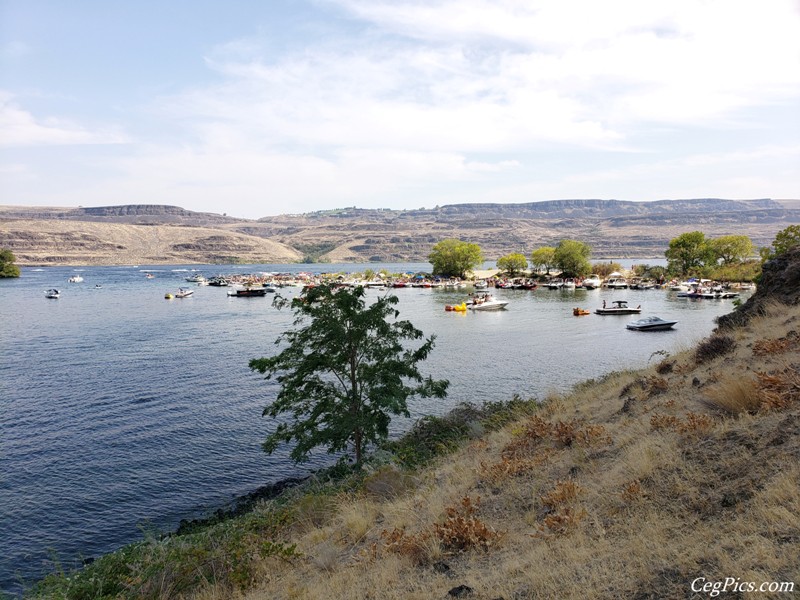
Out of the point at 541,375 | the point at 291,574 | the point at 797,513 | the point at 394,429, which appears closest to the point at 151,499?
the point at 394,429

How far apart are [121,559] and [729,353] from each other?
55.7 ft

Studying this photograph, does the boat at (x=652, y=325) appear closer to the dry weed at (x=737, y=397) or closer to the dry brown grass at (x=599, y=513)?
the dry brown grass at (x=599, y=513)

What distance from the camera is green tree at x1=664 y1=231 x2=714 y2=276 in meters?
116

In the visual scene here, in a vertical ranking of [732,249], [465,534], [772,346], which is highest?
[732,249]

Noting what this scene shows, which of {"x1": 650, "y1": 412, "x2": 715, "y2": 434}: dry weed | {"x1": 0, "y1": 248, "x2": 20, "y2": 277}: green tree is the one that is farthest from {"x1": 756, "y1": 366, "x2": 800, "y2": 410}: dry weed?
{"x1": 0, "y1": 248, "x2": 20, "y2": 277}: green tree

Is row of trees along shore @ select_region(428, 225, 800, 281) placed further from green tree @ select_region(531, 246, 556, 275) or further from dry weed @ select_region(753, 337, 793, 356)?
dry weed @ select_region(753, 337, 793, 356)

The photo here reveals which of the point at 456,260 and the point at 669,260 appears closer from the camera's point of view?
the point at 669,260

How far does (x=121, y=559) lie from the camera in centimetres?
1134

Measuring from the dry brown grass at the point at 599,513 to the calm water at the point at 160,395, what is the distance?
33.0 feet

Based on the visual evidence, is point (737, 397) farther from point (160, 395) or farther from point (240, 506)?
point (160, 395)

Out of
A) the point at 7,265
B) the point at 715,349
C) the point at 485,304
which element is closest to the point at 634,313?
the point at 485,304

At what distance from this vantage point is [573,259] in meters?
123

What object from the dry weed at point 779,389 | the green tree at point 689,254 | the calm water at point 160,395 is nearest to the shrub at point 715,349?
the dry weed at point 779,389

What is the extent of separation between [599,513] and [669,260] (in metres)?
131
